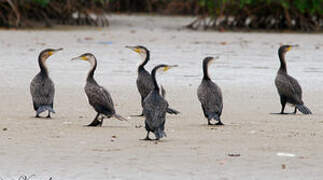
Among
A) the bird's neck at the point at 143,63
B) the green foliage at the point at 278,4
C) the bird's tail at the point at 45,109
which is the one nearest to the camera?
the bird's tail at the point at 45,109

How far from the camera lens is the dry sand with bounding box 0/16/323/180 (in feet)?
21.7

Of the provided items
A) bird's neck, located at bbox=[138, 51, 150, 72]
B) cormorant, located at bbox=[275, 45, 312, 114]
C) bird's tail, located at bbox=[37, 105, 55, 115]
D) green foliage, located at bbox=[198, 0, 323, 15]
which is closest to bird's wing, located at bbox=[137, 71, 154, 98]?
bird's neck, located at bbox=[138, 51, 150, 72]

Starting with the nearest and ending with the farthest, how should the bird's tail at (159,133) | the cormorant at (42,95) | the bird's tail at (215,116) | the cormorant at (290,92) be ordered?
→ the bird's tail at (159,133)
the bird's tail at (215,116)
the cormorant at (42,95)
the cormorant at (290,92)

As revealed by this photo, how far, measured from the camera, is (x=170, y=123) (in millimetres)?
9336

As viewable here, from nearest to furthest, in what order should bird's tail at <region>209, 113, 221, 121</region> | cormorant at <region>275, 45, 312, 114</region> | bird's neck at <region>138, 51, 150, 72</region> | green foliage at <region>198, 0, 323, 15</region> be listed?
bird's tail at <region>209, 113, 221, 121</region>, cormorant at <region>275, 45, 312, 114</region>, bird's neck at <region>138, 51, 150, 72</region>, green foliage at <region>198, 0, 323, 15</region>

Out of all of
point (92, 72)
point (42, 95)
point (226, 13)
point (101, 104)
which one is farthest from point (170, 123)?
point (226, 13)

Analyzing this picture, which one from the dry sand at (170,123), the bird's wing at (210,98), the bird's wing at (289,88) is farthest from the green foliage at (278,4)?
the bird's wing at (210,98)

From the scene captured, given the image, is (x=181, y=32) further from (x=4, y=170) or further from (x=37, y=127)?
(x=4, y=170)

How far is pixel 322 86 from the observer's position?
1257 cm

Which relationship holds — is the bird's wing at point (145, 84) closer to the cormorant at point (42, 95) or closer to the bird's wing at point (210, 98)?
the bird's wing at point (210, 98)

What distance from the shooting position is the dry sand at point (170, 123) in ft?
21.7

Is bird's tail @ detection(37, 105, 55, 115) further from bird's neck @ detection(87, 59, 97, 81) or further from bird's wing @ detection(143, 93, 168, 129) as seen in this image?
bird's wing @ detection(143, 93, 168, 129)

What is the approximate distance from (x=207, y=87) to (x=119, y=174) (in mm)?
3201

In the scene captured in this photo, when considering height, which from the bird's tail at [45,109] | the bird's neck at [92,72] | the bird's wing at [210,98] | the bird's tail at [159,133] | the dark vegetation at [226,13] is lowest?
the bird's tail at [159,133]
